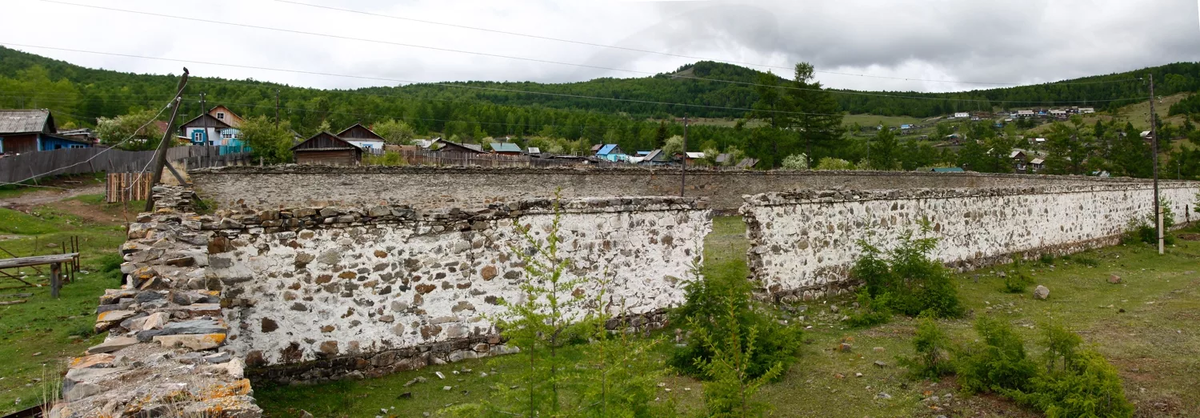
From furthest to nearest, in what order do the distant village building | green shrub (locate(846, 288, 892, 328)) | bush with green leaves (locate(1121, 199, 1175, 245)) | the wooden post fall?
the distant village building, bush with green leaves (locate(1121, 199, 1175, 245)), the wooden post, green shrub (locate(846, 288, 892, 328))

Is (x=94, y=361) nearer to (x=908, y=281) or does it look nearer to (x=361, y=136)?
(x=908, y=281)

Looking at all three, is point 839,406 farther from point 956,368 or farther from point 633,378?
point 633,378

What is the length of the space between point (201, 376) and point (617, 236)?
6.22m

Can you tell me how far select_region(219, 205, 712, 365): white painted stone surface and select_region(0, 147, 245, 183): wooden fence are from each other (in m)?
23.9

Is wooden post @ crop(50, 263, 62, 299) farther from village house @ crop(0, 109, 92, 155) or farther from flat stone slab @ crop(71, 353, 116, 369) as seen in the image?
village house @ crop(0, 109, 92, 155)

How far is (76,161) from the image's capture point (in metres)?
36.3

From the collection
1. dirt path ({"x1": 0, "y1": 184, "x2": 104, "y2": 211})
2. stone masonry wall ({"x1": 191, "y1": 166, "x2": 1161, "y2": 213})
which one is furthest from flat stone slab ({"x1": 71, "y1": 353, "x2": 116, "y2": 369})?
dirt path ({"x1": 0, "y1": 184, "x2": 104, "y2": 211})

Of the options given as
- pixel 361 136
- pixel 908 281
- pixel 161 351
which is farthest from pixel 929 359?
pixel 361 136

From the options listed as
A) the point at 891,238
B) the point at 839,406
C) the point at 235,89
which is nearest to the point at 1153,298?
the point at 891,238

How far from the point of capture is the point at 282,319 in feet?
23.9

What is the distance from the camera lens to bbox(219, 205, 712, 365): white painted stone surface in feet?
23.6

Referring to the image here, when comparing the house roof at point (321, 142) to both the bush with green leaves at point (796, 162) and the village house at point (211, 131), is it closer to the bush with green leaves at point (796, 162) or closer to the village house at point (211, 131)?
the village house at point (211, 131)

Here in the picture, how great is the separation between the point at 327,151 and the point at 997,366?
1636 inches

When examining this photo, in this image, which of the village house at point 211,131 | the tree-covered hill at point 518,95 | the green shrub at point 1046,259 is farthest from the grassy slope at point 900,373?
the village house at point 211,131
